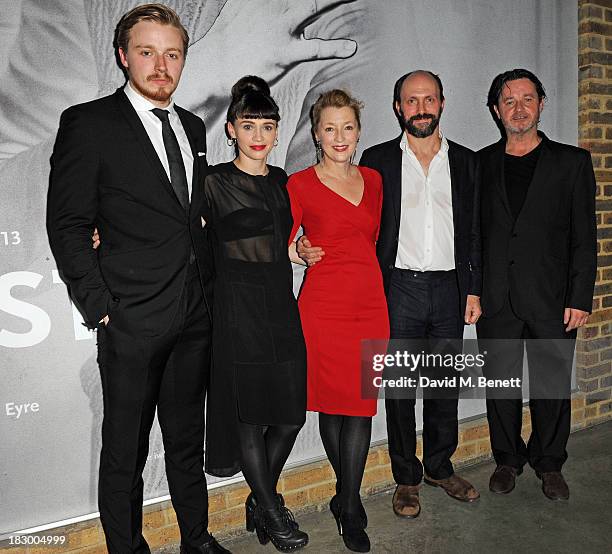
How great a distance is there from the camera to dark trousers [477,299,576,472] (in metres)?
3.18

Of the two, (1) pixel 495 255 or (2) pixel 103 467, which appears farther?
(1) pixel 495 255

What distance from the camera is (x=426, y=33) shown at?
3.34 metres

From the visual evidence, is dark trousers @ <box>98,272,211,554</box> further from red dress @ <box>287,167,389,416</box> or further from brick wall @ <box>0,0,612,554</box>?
brick wall @ <box>0,0,612,554</box>

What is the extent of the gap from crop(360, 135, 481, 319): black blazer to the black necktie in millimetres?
1003

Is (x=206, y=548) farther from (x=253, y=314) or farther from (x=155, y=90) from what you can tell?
(x=155, y=90)

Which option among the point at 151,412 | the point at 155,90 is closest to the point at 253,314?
the point at 151,412

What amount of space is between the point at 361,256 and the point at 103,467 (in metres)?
1.30

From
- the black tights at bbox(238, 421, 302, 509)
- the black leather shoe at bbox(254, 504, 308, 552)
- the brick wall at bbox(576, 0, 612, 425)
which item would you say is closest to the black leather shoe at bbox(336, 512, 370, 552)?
the black leather shoe at bbox(254, 504, 308, 552)

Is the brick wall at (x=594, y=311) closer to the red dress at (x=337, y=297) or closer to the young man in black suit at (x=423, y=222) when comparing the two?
the young man in black suit at (x=423, y=222)

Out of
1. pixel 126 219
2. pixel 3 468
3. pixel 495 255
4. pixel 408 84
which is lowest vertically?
pixel 3 468

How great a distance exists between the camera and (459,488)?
3154 mm

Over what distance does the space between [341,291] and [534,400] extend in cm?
136

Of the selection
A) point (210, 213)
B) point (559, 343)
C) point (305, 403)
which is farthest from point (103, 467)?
point (559, 343)

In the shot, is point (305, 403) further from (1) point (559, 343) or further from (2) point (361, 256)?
(1) point (559, 343)
